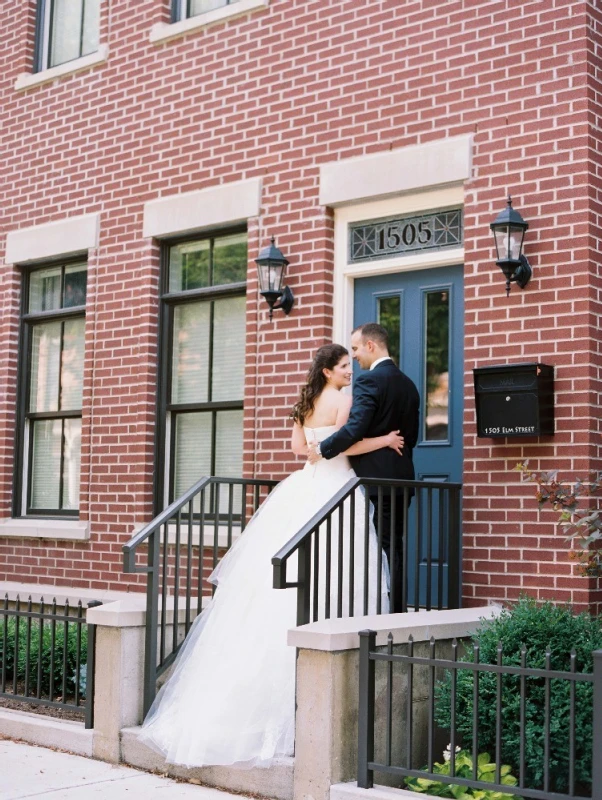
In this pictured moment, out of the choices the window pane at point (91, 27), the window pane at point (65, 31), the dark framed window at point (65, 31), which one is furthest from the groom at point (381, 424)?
the window pane at point (65, 31)

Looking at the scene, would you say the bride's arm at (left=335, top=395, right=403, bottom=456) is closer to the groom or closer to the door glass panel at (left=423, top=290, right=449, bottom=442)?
the groom

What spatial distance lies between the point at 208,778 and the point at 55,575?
3792mm

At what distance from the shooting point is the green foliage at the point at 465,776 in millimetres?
4879

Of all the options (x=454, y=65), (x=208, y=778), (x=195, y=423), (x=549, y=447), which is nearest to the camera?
(x=208, y=778)

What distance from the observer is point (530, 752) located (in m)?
4.93

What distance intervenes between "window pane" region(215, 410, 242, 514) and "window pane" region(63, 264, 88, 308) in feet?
6.07

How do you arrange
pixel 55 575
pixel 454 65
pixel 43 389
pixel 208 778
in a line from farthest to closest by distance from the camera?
1. pixel 43 389
2. pixel 55 575
3. pixel 454 65
4. pixel 208 778

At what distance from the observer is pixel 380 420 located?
6406 mm

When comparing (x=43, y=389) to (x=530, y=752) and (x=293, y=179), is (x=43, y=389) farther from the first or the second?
(x=530, y=752)

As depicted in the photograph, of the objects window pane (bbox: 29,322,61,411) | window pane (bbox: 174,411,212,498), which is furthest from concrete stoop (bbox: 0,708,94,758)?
window pane (bbox: 29,322,61,411)

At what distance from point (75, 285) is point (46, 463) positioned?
154cm

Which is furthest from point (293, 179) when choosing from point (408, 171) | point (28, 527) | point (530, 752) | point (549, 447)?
point (530, 752)

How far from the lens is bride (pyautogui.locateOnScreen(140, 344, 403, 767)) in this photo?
18.3ft

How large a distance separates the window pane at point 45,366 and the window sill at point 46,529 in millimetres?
980
